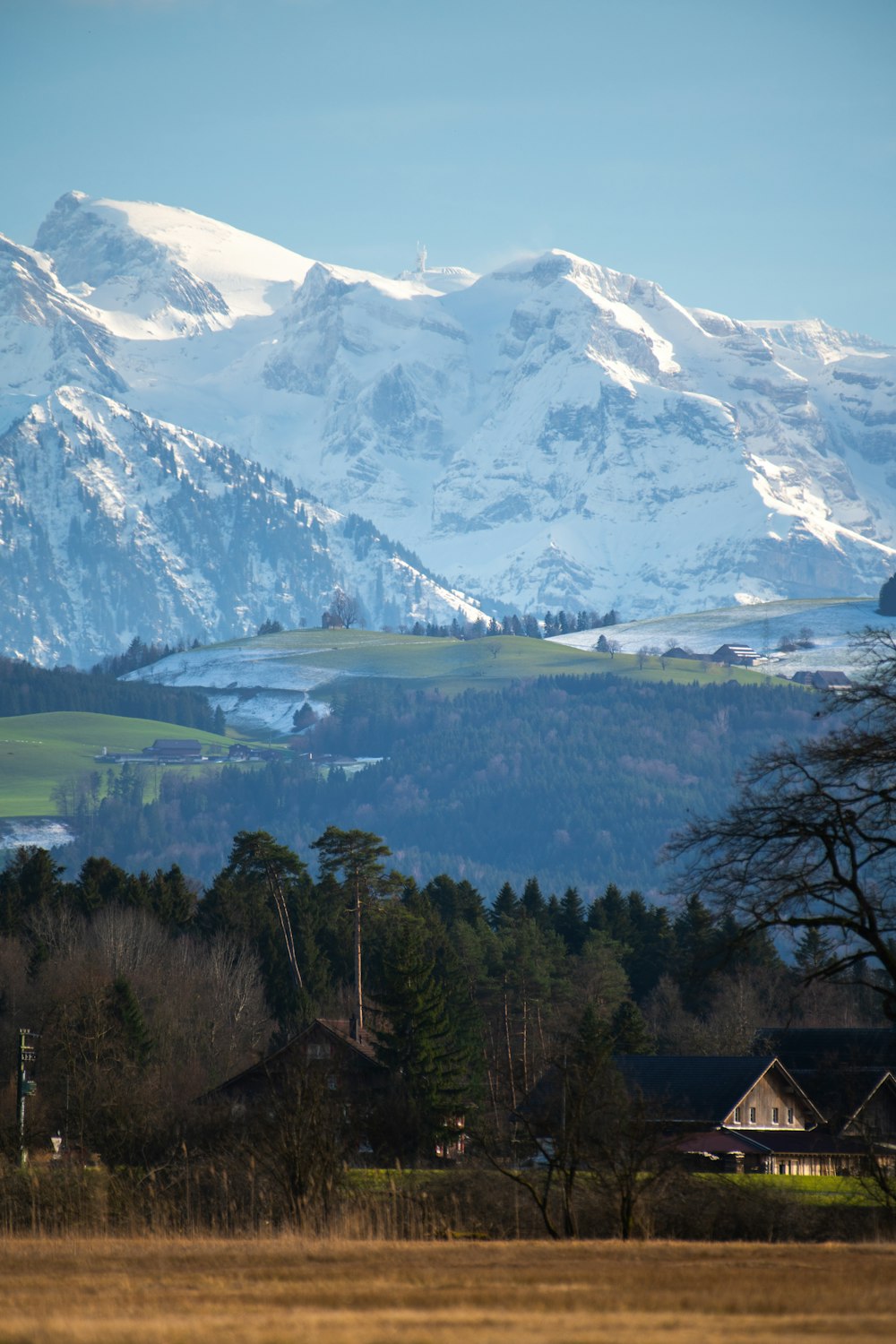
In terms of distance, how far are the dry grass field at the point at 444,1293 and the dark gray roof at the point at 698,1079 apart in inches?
1721

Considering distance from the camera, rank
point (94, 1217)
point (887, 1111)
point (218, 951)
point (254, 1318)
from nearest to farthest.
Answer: point (254, 1318) → point (94, 1217) → point (887, 1111) → point (218, 951)

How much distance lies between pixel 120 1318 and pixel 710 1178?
28.5 meters

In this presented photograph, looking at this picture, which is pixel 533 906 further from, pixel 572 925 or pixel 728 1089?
pixel 728 1089

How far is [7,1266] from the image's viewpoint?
32188 millimetres

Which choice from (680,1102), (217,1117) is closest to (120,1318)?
(217,1117)

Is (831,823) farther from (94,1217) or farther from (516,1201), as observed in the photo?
(94,1217)

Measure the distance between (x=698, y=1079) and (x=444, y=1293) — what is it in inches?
2191

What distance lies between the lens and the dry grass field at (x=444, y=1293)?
2330cm

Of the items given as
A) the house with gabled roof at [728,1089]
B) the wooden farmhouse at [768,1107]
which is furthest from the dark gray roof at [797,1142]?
the house with gabled roof at [728,1089]

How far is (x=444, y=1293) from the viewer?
2678 cm

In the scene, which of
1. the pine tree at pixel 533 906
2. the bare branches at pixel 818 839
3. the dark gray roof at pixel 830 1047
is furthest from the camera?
the pine tree at pixel 533 906

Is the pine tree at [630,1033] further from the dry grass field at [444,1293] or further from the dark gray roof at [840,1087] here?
the dry grass field at [444,1293]

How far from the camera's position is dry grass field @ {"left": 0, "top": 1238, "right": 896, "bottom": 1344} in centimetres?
2330

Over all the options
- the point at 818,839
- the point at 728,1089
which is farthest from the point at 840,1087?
the point at 818,839
